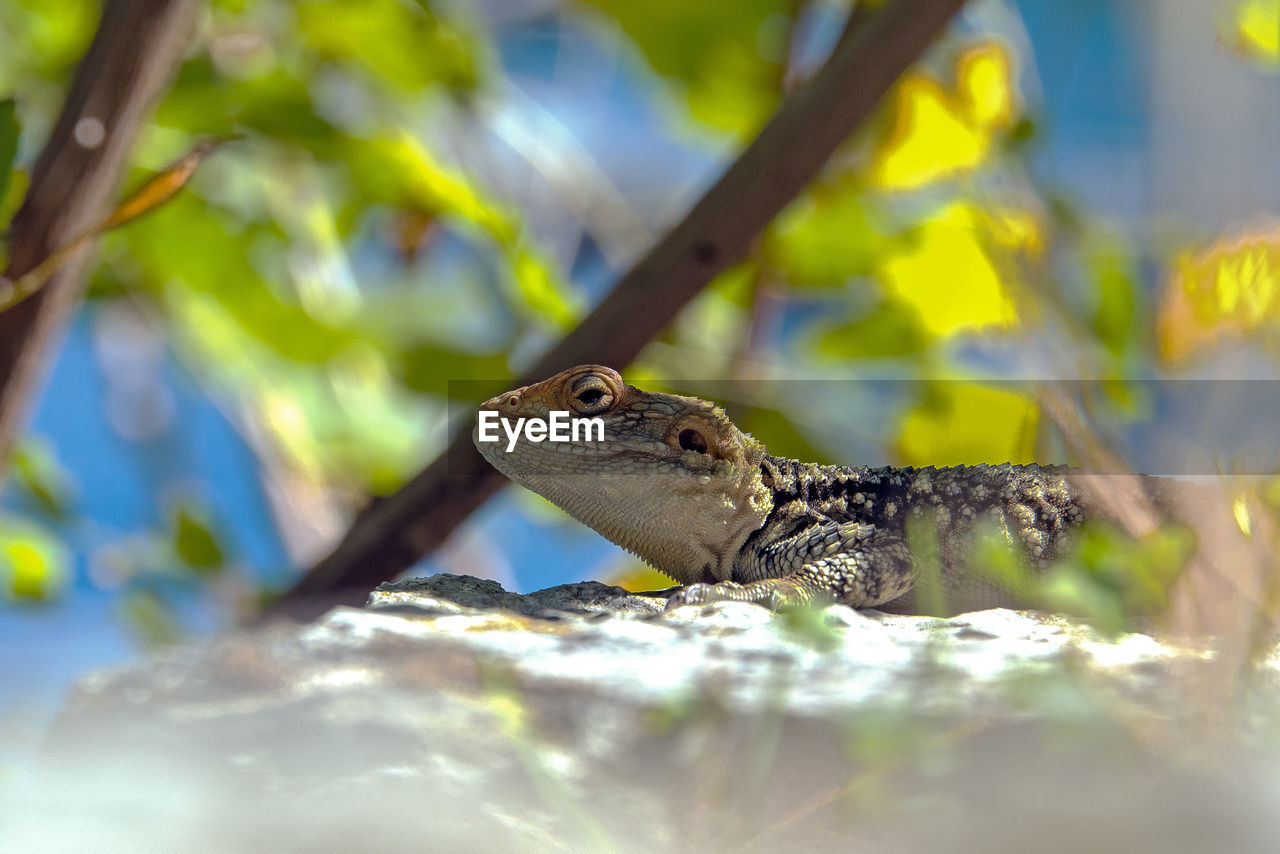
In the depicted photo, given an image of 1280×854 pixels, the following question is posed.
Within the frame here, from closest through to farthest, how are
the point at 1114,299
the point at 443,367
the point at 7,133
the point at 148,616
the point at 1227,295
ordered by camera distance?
the point at 1227,295, the point at 7,133, the point at 148,616, the point at 1114,299, the point at 443,367

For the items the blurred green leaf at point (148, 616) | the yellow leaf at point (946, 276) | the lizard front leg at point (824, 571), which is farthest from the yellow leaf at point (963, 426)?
the blurred green leaf at point (148, 616)

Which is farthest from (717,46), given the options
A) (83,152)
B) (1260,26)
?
(83,152)

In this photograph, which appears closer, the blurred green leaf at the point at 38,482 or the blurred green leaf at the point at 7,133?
the blurred green leaf at the point at 7,133

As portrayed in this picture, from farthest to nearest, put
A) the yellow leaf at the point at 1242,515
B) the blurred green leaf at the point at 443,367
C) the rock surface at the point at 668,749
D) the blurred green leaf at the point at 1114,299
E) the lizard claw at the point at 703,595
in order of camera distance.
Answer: the blurred green leaf at the point at 443,367, the blurred green leaf at the point at 1114,299, the lizard claw at the point at 703,595, the yellow leaf at the point at 1242,515, the rock surface at the point at 668,749

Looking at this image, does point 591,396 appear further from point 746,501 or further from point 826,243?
point 826,243

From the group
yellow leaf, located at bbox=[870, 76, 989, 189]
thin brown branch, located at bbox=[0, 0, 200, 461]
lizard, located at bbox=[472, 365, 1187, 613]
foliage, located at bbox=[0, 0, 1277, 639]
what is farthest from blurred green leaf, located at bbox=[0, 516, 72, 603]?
yellow leaf, located at bbox=[870, 76, 989, 189]

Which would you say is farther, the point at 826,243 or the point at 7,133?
the point at 826,243

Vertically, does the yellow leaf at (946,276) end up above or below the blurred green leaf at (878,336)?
above

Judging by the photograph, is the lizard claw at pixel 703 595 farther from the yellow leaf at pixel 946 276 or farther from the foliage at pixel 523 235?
the yellow leaf at pixel 946 276
